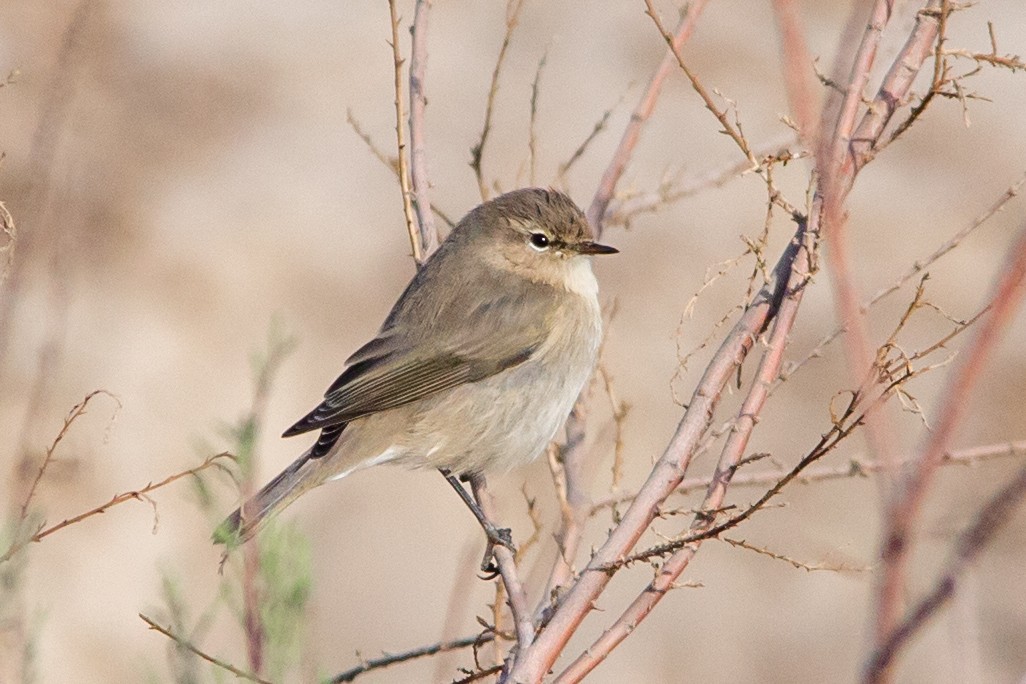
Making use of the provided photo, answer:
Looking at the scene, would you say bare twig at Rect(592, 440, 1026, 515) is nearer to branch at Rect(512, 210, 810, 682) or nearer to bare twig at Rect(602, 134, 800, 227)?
branch at Rect(512, 210, 810, 682)

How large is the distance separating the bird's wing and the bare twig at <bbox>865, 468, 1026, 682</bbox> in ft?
12.2

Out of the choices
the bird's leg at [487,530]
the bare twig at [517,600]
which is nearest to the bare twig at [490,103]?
the bird's leg at [487,530]

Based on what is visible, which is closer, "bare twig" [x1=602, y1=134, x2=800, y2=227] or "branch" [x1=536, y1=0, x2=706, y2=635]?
"branch" [x1=536, y1=0, x2=706, y2=635]

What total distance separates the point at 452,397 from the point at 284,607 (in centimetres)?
297

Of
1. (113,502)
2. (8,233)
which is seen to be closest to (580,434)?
(113,502)

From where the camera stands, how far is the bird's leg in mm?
3925

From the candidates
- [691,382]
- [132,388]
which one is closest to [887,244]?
[691,382]

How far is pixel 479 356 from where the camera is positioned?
4883 millimetres

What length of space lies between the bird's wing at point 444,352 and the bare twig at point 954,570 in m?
3.73

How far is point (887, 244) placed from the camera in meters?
9.90

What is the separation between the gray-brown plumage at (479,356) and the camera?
15.5ft

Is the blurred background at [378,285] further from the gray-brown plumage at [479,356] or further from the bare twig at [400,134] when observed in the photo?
the bare twig at [400,134]

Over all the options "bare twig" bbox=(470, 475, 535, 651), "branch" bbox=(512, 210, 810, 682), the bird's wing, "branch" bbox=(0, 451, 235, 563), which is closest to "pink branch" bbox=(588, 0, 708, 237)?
the bird's wing

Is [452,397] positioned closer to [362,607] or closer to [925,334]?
[362,607]
